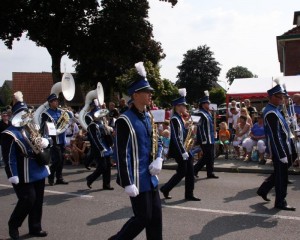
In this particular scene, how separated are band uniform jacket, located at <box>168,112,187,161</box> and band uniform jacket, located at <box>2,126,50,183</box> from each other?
261 centimetres

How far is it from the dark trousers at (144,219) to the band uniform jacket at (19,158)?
5.76ft

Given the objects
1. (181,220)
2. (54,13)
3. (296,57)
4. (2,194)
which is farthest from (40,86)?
(181,220)

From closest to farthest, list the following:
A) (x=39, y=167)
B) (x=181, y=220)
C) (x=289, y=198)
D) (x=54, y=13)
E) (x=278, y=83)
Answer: (x=39, y=167), (x=181, y=220), (x=278, y=83), (x=289, y=198), (x=54, y=13)

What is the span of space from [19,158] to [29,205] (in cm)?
61

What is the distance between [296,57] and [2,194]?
21.8 m

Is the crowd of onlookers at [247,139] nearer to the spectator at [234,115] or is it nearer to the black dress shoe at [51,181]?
the spectator at [234,115]

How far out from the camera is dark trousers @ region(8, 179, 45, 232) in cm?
529

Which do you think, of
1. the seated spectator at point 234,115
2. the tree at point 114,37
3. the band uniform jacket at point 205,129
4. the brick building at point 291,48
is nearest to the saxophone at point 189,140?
the band uniform jacket at point 205,129

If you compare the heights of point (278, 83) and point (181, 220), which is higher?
point (278, 83)

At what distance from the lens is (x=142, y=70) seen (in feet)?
14.0

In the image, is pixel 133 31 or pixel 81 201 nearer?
pixel 81 201

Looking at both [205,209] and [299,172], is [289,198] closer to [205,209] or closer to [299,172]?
[205,209]

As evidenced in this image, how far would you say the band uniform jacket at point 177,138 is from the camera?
7.23 m

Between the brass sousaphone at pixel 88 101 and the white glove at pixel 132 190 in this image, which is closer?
the white glove at pixel 132 190
